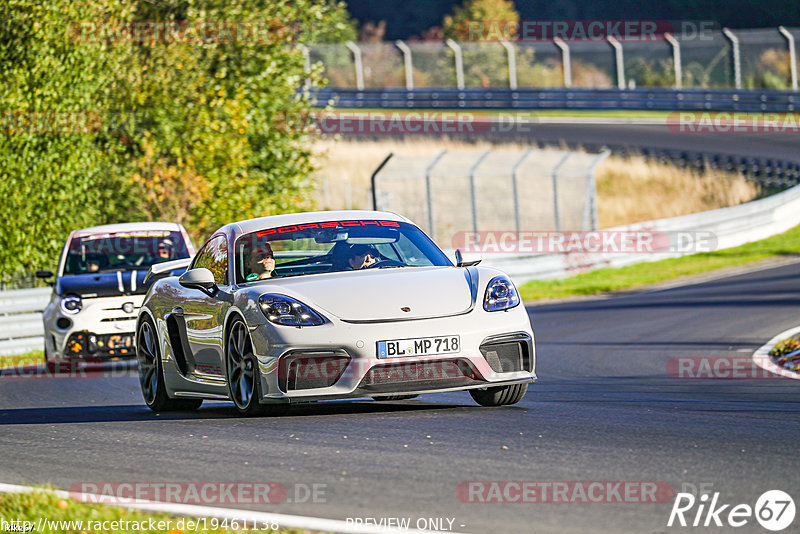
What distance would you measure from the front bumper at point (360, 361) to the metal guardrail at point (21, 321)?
11.5 m

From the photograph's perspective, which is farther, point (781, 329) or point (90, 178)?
point (90, 178)

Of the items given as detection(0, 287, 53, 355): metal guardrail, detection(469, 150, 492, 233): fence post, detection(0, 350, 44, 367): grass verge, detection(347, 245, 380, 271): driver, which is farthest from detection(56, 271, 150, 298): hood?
detection(469, 150, 492, 233): fence post

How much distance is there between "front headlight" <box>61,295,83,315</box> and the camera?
15.5m

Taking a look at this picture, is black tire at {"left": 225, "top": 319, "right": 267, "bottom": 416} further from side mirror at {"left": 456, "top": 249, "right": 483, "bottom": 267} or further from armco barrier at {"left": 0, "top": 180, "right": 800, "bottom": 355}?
armco barrier at {"left": 0, "top": 180, "right": 800, "bottom": 355}

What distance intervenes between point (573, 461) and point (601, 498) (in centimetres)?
89

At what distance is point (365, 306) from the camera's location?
26.8ft

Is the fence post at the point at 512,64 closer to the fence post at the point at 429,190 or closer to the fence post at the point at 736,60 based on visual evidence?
the fence post at the point at 736,60

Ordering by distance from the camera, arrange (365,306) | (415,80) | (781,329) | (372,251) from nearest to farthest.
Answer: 1. (365,306)
2. (372,251)
3. (781,329)
4. (415,80)

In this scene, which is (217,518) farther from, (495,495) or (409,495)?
(495,495)

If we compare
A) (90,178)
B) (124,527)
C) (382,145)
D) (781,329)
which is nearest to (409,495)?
(124,527)

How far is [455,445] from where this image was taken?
7051 mm

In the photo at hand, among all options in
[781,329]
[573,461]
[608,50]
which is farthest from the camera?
[608,50]

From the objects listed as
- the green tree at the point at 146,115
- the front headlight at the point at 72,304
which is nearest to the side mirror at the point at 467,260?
the front headlight at the point at 72,304

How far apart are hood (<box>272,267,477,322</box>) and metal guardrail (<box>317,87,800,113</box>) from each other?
36373 millimetres
